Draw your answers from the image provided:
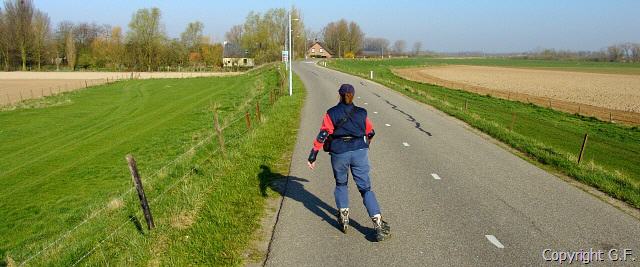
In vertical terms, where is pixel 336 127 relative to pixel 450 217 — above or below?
above

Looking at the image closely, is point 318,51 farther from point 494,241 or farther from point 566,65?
point 494,241

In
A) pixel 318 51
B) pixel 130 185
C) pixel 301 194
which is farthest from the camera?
pixel 318 51

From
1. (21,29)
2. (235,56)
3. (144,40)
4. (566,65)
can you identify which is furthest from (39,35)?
(566,65)

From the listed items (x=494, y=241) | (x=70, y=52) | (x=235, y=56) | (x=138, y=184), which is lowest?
(x=494, y=241)

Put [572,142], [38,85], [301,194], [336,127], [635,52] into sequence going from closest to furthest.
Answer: [336,127] < [301,194] < [572,142] < [38,85] < [635,52]

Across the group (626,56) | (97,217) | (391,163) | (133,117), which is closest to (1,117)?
(133,117)

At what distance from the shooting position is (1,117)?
92.8 feet

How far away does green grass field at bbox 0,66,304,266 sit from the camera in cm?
585

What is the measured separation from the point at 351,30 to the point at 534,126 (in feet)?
414

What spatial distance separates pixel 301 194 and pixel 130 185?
23.5 ft

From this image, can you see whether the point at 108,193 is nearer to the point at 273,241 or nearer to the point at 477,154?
the point at 273,241

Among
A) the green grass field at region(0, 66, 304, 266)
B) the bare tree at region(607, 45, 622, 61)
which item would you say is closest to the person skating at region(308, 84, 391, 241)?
the green grass field at region(0, 66, 304, 266)

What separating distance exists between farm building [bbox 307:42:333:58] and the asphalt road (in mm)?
132724

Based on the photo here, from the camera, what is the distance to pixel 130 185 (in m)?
12.8
